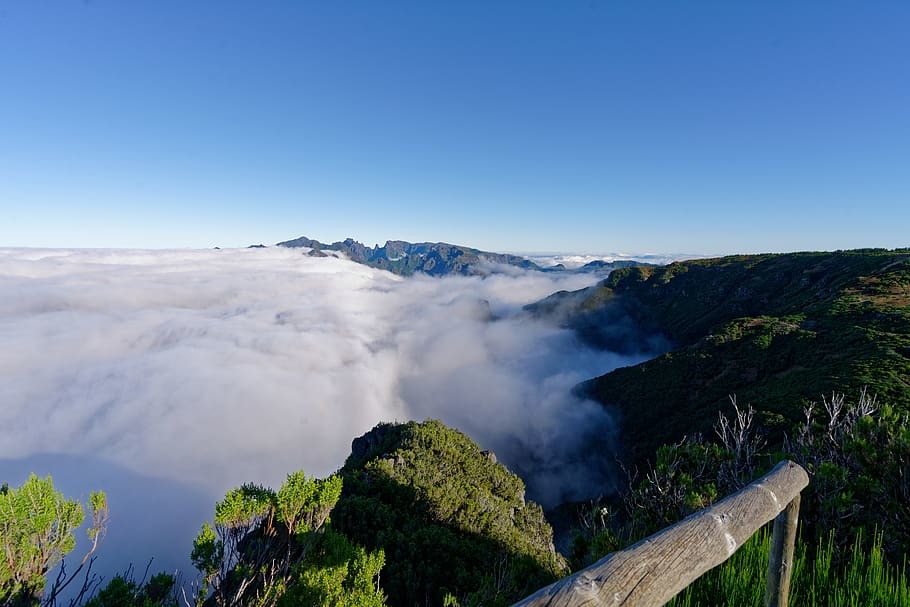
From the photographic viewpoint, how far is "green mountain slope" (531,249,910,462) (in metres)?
44.4

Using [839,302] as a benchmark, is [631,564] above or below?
above

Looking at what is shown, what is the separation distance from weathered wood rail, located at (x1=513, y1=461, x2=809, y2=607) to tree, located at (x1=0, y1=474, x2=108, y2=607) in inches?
376

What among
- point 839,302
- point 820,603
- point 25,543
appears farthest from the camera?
point 839,302

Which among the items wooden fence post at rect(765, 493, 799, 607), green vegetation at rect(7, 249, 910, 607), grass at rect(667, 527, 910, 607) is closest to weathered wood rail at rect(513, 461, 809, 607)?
wooden fence post at rect(765, 493, 799, 607)

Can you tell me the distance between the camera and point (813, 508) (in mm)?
6191

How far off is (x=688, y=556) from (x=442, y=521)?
3780 cm

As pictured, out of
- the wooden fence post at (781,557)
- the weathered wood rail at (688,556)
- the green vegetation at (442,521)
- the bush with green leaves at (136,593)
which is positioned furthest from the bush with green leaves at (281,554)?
the weathered wood rail at (688,556)

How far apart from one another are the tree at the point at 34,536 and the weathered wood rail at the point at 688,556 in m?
9.54

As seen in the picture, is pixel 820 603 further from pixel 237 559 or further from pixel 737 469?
pixel 237 559

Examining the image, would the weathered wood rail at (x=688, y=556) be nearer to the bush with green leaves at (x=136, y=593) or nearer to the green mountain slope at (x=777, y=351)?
the bush with green leaves at (x=136, y=593)

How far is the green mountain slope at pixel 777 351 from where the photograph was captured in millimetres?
44406

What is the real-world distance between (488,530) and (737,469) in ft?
106

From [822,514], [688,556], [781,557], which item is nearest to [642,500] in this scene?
[822,514]

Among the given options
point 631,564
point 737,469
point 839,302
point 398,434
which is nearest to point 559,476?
point 398,434
